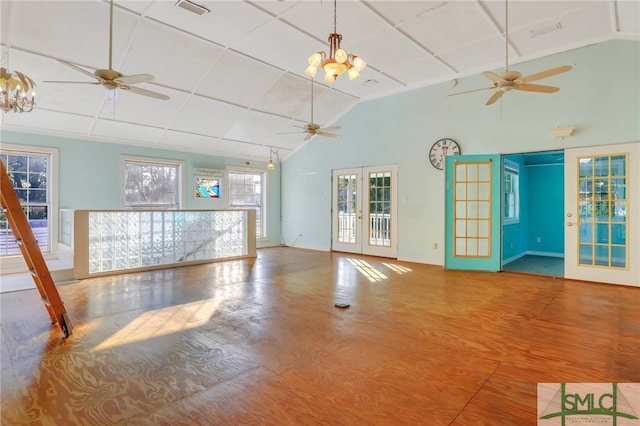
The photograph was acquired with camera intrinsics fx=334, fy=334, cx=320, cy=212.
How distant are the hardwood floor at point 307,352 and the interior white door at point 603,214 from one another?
1.33 ft

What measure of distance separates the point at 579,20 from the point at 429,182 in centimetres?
343

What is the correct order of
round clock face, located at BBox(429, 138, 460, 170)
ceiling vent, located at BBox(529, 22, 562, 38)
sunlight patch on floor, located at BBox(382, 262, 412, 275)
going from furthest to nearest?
round clock face, located at BBox(429, 138, 460, 170), sunlight patch on floor, located at BBox(382, 262, 412, 275), ceiling vent, located at BBox(529, 22, 562, 38)

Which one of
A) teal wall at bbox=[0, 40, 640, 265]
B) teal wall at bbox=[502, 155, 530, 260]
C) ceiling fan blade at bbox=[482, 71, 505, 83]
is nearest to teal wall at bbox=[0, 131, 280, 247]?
teal wall at bbox=[0, 40, 640, 265]

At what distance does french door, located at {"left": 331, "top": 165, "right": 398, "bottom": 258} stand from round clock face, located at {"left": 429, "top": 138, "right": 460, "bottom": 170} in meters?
0.98

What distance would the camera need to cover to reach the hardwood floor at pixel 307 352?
6.64ft

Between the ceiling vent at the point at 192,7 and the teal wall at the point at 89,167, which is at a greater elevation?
the ceiling vent at the point at 192,7

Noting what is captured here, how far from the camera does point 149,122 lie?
699 cm

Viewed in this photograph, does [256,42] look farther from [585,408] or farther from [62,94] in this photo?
[585,408]

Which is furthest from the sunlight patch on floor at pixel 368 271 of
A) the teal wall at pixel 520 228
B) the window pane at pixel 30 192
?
the window pane at pixel 30 192

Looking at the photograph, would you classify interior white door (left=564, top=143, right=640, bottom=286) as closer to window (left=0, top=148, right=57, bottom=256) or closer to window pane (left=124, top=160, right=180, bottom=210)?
window pane (left=124, top=160, right=180, bottom=210)

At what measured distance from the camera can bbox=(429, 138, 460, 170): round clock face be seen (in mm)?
6745

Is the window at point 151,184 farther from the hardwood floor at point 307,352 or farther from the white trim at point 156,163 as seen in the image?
the hardwood floor at point 307,352

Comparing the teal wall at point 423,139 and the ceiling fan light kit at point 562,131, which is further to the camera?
the ceiling fan light kit at point 562,131

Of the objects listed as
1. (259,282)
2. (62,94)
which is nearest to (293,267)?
(259,282)
